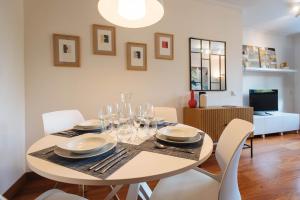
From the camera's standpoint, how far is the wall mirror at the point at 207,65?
3.00 m

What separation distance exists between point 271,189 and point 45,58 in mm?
2949

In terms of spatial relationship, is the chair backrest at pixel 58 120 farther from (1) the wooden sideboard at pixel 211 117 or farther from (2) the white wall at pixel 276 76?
(2) the white wall at pixel 276 76

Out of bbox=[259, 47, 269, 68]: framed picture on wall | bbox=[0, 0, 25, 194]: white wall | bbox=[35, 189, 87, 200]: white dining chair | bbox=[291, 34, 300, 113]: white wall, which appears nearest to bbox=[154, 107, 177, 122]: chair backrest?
bbox=[35, 189, 87, 200]: white dining chair

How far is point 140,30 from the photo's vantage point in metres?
2.65

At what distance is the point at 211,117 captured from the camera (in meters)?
2.69

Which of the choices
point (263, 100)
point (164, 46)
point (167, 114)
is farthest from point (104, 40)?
point (263, 100)

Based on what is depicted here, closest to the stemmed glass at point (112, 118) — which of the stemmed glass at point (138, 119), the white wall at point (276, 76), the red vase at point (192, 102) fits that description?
the stemmed glass at point (138, 119)

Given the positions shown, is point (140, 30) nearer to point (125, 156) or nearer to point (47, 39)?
point (47, 39)

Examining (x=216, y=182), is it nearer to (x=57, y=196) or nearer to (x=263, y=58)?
(x=57, y=196)

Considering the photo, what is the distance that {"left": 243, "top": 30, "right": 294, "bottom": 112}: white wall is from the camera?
456 cm

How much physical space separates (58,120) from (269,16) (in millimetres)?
4283

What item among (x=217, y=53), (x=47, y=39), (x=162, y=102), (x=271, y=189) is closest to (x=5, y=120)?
(x=47, y=39)

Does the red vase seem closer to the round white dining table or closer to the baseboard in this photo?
the round white dining table

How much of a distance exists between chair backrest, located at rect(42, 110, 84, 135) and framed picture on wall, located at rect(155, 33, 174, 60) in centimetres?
150
